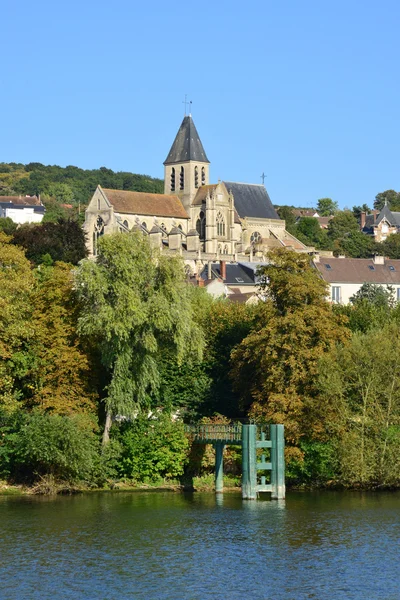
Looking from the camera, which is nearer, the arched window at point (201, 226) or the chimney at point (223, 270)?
the chimney at point (223, 270)

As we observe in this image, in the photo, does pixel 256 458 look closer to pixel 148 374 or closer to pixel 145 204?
pixel 148 374

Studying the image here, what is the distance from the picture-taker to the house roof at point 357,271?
8931 cm

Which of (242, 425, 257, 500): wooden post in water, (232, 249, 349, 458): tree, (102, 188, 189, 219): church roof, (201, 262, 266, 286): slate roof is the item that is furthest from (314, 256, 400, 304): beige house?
(242, 425, 257, 500): wooden post in water

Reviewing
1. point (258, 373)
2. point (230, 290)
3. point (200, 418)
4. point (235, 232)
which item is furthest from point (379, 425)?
point (235, 232)

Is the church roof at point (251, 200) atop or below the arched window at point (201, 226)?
atop

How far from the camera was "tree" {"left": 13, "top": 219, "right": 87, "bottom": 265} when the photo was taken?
7881cm

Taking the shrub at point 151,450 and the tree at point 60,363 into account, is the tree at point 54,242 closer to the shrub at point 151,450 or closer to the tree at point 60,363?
the tree at point 60,363

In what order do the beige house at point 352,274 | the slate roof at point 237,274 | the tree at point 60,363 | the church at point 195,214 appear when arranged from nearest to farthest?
the tree at point 60,363 < the beige house at point 352,274 < the slate roof at point 237,274 < the church at point 195,214

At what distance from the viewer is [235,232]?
131 m

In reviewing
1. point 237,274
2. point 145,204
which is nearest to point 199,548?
point 237,274

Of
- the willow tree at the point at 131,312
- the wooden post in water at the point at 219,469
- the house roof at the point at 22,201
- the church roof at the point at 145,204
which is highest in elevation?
the house roof at the point at 22,201

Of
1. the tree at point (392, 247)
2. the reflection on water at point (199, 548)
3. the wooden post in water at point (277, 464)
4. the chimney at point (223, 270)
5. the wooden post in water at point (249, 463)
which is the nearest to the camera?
the reflection on water at point (199, 548)

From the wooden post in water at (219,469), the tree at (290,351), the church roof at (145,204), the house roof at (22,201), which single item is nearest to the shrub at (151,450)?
the wooden post in water at (219,469)

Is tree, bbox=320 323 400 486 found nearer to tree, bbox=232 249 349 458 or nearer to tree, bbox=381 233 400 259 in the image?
tree, bbox=232 249 349 458
